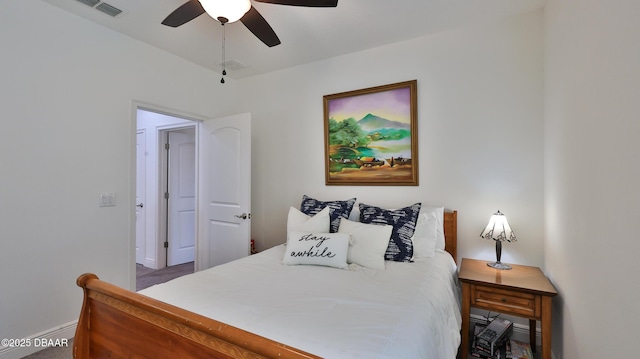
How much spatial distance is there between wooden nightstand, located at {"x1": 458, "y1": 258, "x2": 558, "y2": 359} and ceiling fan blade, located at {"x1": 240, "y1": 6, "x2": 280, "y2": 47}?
2.20 meters

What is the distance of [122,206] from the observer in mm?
2602

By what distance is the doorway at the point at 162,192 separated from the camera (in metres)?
4.07

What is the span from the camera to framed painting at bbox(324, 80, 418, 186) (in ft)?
8.66

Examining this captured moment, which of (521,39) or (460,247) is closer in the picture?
(521,39)

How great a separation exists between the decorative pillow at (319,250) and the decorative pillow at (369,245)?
0.08 meters

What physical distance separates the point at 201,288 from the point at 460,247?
6.86 ft

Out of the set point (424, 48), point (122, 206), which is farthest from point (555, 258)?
point (122, 206)

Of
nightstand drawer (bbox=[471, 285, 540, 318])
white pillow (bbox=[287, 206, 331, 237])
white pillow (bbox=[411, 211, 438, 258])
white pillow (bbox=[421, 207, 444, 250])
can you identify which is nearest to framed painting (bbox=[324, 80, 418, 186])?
white pillow (bbox=[421, 207, 444, 250])

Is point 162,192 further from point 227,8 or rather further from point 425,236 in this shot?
point 425,236

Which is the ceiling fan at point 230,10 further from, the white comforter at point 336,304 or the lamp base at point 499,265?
the lamp base at point 499,265

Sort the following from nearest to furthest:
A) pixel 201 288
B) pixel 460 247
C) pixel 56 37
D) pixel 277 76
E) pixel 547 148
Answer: pixel 201 288
pixel 547 148
pixel 56 37
pixel 460 247
pixel 277 76

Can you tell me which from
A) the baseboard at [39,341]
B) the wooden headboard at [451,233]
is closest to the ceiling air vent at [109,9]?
the baseboard at [39,341]

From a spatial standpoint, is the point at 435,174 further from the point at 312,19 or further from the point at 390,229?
the point at 312,19

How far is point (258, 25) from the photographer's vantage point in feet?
6.36
